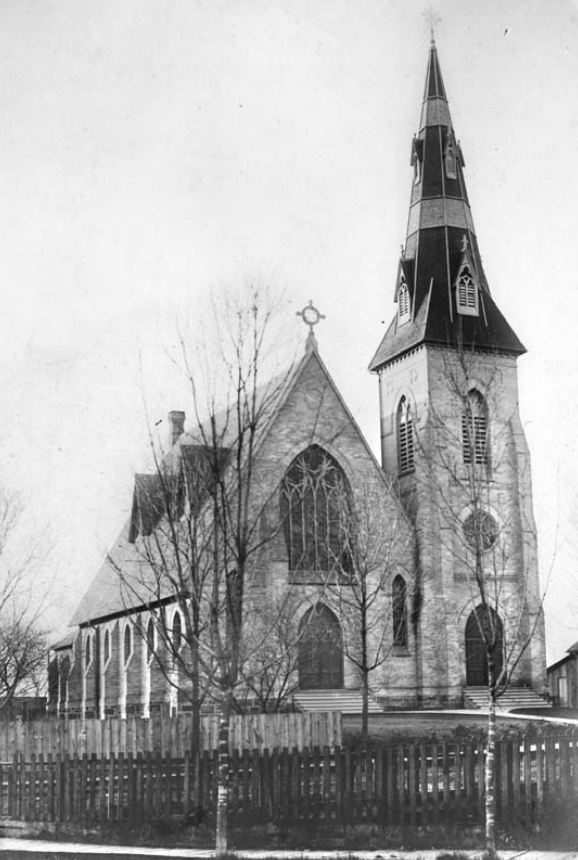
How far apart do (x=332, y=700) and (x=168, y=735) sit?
76.1 feet

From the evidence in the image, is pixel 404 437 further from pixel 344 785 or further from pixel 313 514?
pixel 344 785

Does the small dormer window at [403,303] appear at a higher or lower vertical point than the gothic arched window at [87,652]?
higher

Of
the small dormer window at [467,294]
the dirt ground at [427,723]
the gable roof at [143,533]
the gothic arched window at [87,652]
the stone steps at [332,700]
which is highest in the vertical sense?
the small dormer window at [467,294]

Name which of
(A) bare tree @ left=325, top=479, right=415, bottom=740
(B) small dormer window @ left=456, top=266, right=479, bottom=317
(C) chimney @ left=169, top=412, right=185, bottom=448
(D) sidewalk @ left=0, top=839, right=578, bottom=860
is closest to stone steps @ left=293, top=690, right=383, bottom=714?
(A) bare tree @ left=325, top=479, right=415, bottom=740

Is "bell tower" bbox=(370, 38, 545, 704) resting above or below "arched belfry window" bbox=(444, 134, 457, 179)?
below

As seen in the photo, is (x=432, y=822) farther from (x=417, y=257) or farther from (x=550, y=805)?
(x=417, y=257)

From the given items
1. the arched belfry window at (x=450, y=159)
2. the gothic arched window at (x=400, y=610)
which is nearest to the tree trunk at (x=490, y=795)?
the gothic arched window at (x=400, y=610)

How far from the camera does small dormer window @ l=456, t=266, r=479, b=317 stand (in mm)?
49156

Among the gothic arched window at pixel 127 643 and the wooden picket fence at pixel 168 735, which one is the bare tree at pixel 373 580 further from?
the wooden picket fence at pixel 168 735

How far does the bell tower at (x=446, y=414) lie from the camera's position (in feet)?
145

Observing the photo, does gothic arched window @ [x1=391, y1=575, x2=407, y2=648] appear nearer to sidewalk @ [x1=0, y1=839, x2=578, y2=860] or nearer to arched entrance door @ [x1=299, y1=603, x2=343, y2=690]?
arched entrance door @ [x1=299, y1=603, x2=343, y2=690]

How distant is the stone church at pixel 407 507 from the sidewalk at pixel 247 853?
63.5 feet

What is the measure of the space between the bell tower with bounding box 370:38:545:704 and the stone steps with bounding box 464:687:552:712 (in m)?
0.40

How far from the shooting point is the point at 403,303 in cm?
5081
